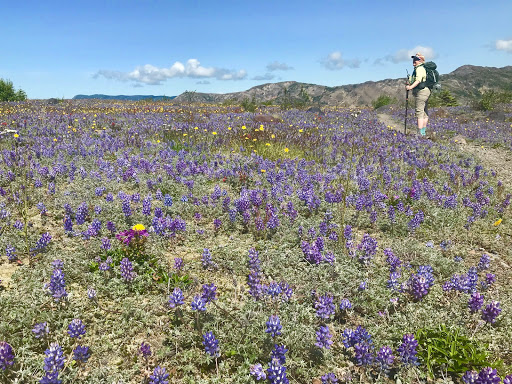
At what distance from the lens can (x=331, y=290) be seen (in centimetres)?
413

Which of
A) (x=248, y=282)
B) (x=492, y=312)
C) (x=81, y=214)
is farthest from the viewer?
(x=81, y=214)

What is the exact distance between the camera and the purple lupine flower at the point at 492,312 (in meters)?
3.44

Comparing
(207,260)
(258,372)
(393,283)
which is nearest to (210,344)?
(258,372)

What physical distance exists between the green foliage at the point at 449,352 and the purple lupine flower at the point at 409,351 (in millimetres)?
188

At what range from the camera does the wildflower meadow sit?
3072 millimetres

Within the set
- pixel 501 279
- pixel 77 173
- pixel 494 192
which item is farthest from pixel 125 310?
pixel 494 192

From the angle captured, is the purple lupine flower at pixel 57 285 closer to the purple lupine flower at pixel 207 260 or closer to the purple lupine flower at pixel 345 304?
the purple lupine flower at pixel 207 260

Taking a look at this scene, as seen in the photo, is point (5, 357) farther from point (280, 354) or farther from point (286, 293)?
point (286, 293)

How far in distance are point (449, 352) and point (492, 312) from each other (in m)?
0.80

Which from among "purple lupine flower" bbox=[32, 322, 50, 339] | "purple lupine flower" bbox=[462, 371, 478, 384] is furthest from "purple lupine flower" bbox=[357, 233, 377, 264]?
"purple lupine flower" bbox=[32, 322, 50, 339]

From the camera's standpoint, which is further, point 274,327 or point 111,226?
point 111,226

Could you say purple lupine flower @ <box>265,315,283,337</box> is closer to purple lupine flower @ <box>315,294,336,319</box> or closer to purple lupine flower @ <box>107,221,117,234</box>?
purple lupine flower @ <box>315,294,336,319</box>

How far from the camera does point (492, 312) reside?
3.45 meters

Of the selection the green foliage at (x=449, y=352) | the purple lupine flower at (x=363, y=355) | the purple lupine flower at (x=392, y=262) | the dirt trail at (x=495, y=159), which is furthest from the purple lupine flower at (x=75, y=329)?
the dirt trail at (x=495, y=159)
